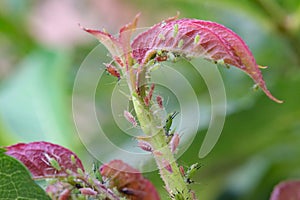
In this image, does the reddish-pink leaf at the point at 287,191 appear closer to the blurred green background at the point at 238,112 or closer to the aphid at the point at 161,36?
the aphid at the point at 161,36

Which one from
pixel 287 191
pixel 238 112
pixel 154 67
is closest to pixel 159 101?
pixel 154 67

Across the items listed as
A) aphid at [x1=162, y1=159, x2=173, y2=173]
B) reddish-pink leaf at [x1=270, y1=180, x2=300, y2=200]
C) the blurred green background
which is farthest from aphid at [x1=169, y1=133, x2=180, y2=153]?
the blurred green background

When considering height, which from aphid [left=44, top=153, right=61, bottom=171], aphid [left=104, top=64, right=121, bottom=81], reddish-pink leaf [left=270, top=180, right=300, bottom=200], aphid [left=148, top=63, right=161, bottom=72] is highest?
aphid [left=148, top=63, right=161, bottom=72]

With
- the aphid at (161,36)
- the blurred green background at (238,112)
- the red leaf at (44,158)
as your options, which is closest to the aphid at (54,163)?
the red leaf at (44,158)

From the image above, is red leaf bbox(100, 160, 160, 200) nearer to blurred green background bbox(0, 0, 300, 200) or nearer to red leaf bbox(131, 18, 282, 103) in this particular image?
red leaf bbox(131, 18, 282, 103)

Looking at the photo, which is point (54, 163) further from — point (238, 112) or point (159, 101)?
point (238, 112)

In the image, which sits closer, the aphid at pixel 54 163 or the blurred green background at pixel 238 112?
the aphid at pixel 54 163

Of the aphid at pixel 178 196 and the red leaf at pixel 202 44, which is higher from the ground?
the red leaf at pixel 202 44

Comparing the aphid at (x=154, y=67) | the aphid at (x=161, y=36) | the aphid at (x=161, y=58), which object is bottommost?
the aphid at (x=154, y=67)
